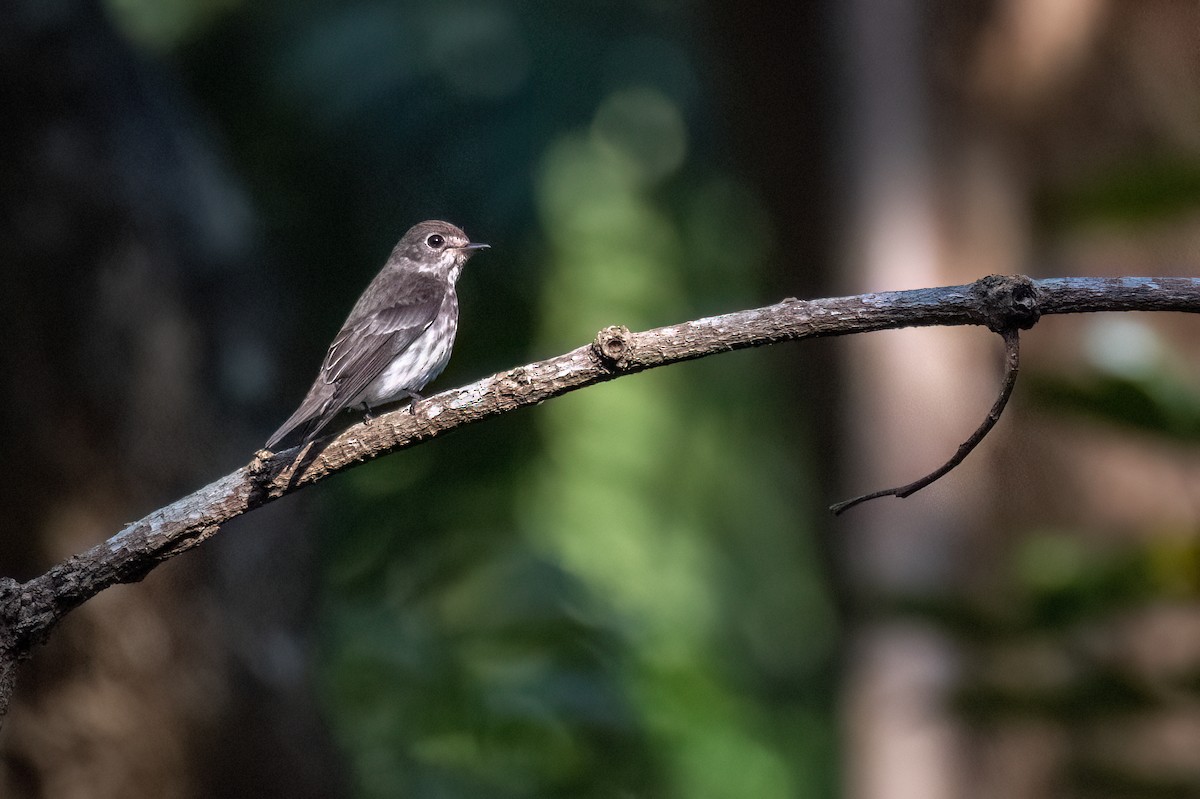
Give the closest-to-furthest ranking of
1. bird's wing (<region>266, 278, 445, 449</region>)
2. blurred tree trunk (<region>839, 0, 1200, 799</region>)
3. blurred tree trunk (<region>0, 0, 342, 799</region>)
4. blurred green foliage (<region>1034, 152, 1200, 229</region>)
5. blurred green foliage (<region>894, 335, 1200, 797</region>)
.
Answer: blurred green foliage (<region>1034, 152, 1200, 229</region>)
blurred green foliage (<region>894, 335, 1200, 797</region>)
bird's wing (<region>266, 278, 445, 449</region>)
blurred tree trunk (<region>0, 0, 342, 799</region>)
blurred tree trunk (<region>839, 0, 1200, 799</region>)

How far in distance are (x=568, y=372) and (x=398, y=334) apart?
1730mm

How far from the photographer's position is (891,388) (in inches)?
224

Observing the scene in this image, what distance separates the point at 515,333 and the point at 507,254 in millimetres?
513

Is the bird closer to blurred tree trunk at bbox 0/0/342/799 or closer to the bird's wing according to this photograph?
the bird's wing

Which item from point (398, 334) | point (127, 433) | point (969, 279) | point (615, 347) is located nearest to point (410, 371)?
point (398, 334)

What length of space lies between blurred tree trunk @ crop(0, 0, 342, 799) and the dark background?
0.05 feet

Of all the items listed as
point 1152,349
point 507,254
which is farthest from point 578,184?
point 1152,349

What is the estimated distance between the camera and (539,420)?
7.06m

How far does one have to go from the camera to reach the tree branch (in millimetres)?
2074

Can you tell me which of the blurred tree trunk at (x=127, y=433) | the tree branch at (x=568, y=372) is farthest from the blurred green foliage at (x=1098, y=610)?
the blurred tree trunk at (x=127, y=433)

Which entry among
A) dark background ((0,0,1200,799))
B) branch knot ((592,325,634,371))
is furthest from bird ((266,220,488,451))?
dark background ((0,0,1200,799))

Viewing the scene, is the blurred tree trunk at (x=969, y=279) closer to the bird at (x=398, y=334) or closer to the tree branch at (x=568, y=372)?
the bird at (x=398, y=334)

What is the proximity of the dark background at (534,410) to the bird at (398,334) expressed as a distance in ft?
4.42

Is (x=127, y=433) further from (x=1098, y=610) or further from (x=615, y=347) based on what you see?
(x=1098, y=610)
